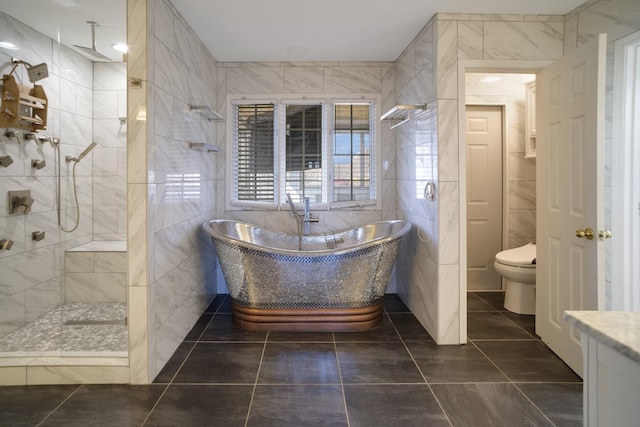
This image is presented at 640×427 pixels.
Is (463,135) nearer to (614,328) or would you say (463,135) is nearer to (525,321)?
(525,321)

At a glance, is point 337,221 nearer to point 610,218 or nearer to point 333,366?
point 333,366

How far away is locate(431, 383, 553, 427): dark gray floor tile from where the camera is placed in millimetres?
1917

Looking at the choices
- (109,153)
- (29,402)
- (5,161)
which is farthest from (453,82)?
(29,402)

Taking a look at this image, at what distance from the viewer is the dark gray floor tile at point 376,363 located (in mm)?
2352

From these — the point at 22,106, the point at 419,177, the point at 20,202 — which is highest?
the point at 22,106

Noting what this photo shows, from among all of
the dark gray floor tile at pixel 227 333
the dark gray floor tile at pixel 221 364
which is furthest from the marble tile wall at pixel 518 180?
the dark gray floor tile at pixel 221 364

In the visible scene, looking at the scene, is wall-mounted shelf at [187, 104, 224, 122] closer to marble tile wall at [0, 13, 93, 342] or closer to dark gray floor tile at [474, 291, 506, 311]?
marble tile wall at [0, 13, 93, 342]

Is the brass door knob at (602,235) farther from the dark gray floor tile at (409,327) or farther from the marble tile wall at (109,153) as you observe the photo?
the marble tile wall at (109,153)

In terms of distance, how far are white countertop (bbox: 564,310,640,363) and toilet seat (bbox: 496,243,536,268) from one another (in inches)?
94.8

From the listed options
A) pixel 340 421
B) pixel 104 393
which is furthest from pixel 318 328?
pixel 104 393

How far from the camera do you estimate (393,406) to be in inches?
80.7

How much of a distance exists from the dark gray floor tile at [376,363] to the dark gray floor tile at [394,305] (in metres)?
0.78

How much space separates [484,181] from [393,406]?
9.28 feet

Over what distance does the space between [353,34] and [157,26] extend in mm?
1537
